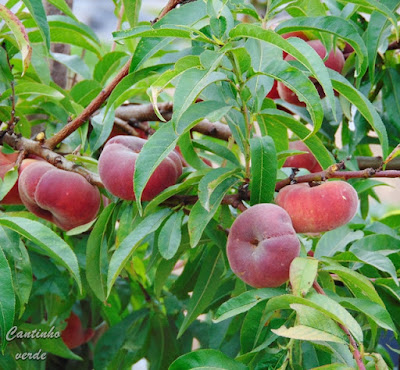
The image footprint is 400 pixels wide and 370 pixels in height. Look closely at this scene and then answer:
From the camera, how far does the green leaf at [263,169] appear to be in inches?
28.7

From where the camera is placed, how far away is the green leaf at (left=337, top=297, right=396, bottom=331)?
2.15 feet

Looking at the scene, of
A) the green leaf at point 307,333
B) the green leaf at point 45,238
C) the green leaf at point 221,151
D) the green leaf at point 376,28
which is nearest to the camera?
the green leaf at point 307,333

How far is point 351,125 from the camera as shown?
111 cm

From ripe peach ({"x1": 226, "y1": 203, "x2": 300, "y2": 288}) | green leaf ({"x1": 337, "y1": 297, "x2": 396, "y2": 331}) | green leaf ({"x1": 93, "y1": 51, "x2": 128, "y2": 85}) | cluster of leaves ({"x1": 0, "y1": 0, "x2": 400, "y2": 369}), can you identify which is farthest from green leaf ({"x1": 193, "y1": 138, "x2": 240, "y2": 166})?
green leaf ({"x1": 93, "y1": 51, "x2": 128, "y2": 85})

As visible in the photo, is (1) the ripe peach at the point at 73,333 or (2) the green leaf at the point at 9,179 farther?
(1) the ripe peach at the point at 73,333

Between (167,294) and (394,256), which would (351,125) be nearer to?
(394,256)

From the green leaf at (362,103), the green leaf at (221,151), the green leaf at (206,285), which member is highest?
the green leaf at (362,103)

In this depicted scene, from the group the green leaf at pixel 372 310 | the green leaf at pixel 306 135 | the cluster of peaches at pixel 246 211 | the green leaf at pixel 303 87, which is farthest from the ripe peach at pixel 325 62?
the green leaf at pixel 372 310

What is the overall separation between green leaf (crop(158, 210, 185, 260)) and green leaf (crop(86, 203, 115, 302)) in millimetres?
106

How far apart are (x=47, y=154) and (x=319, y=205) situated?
404 mm

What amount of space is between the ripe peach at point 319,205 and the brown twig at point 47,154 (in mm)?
288

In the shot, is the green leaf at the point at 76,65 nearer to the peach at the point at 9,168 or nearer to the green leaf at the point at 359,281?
the peach at the point at 9,168

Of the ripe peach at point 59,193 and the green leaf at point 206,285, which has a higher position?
the ripe peach at point 59,193

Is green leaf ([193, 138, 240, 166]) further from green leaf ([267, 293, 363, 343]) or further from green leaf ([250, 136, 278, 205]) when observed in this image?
green leaf ([267, 293, 363, 343])
